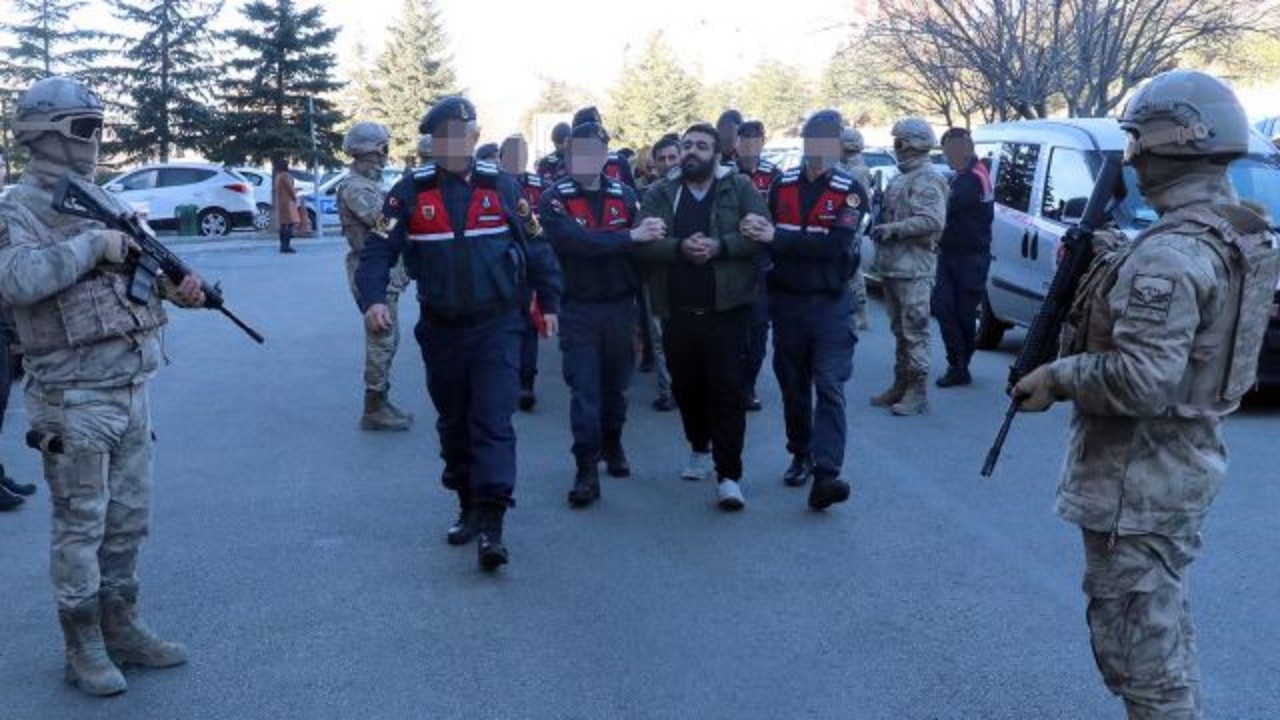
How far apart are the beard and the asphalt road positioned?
1703mm

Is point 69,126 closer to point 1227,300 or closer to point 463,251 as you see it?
point 463,251

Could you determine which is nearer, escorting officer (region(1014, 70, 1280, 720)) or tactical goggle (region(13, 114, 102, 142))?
escorting officer (region(1014, 70, 1280, 720))

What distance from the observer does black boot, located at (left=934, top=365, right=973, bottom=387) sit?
982 cm

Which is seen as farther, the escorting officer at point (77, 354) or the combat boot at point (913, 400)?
A: the combat boot at point (913, 400)

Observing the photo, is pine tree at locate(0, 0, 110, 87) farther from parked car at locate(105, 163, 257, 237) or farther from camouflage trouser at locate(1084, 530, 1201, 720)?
camouflage trouser at locate(1084, 530, 1201, 720)

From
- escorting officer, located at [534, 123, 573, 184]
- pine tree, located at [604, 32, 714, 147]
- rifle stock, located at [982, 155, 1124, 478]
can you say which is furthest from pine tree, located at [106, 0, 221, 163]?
rifle stock, located at [982, 155, 1124, 478]

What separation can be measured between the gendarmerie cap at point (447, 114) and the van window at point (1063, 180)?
230 inches

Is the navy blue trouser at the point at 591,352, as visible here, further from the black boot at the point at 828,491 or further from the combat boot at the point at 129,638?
the combat boot at the point at 129,638

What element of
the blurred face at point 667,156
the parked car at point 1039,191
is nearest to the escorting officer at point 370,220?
the blurred face at point 667,156

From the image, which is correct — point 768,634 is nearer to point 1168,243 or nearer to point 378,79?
point 1168,243

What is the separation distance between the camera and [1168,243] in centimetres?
295

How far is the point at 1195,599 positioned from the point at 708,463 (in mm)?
2811

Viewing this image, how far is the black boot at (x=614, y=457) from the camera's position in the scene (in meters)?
7.23

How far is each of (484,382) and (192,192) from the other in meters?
24.1
